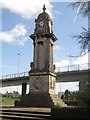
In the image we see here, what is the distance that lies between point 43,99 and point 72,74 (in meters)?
22.8

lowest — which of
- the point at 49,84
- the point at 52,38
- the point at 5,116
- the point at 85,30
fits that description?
the point at 5,116

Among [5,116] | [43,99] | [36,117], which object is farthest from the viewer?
[43,99]

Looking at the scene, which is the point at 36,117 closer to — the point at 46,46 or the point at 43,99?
the point at 43,99

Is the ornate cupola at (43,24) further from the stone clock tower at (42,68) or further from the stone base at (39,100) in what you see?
the stone base at (39,100)

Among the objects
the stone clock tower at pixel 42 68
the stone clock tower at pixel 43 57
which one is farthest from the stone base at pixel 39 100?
the stone clock tower at pixel 43 57

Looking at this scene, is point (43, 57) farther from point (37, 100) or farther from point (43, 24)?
point (37, 100)

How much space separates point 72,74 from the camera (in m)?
53.9

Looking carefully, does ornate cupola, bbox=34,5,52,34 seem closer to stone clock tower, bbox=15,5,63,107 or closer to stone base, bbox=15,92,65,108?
stone clock tower, bbox=15,5,63,107

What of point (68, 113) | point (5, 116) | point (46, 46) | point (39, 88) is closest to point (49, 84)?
point (39, 88)

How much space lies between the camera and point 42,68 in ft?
113

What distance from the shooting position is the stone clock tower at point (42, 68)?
32562mm

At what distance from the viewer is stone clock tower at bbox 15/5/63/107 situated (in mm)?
Result: 32562

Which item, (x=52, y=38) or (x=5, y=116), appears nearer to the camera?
(x=5, y=116)

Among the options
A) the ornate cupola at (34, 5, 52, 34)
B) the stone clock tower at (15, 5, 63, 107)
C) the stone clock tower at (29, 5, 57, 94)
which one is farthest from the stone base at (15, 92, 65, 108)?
the ornate cupola at (34, 5, 52, 34)
